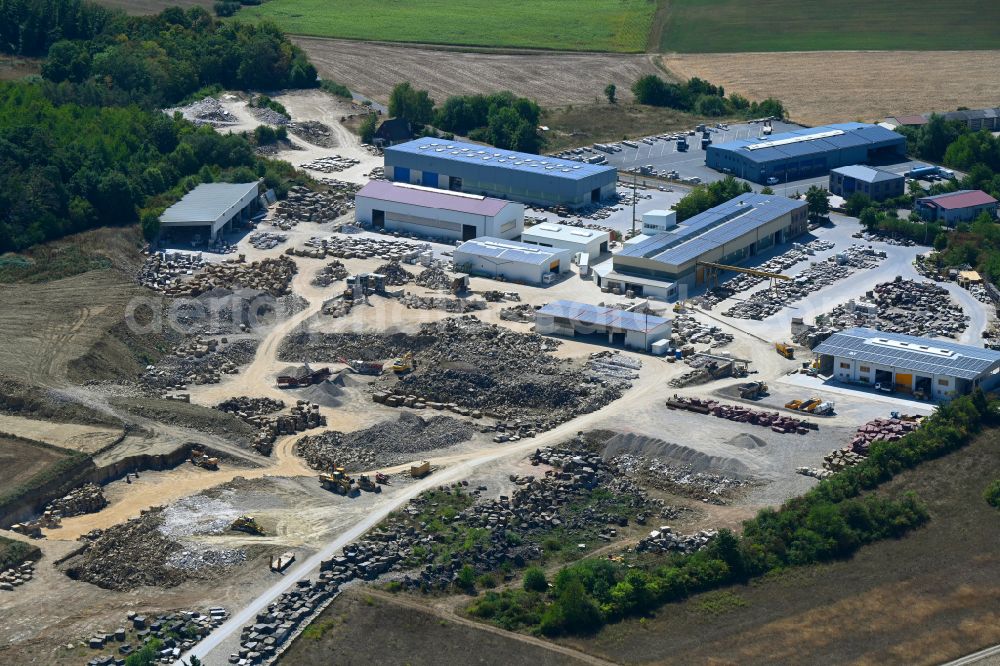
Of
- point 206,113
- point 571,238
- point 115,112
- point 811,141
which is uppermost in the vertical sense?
point 115,112

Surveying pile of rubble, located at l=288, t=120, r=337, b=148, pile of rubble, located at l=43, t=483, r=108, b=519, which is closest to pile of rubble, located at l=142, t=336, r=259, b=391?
pile of rubble, located at l=43, t=483, r=108, b=519

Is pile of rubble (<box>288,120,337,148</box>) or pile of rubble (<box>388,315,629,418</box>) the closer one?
pile of rubble (<box>388,315,629,418</box>)

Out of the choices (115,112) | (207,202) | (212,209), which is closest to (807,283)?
(212,209)

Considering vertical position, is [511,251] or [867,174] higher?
[867,174]

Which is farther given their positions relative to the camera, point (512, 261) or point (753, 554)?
point (512, 261)

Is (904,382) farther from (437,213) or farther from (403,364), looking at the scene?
(437,213)

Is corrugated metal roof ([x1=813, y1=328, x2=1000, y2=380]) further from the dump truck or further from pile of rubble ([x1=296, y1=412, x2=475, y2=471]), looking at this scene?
pile of rubble ([x1=296, y1=412, x2=475, y2=471])
